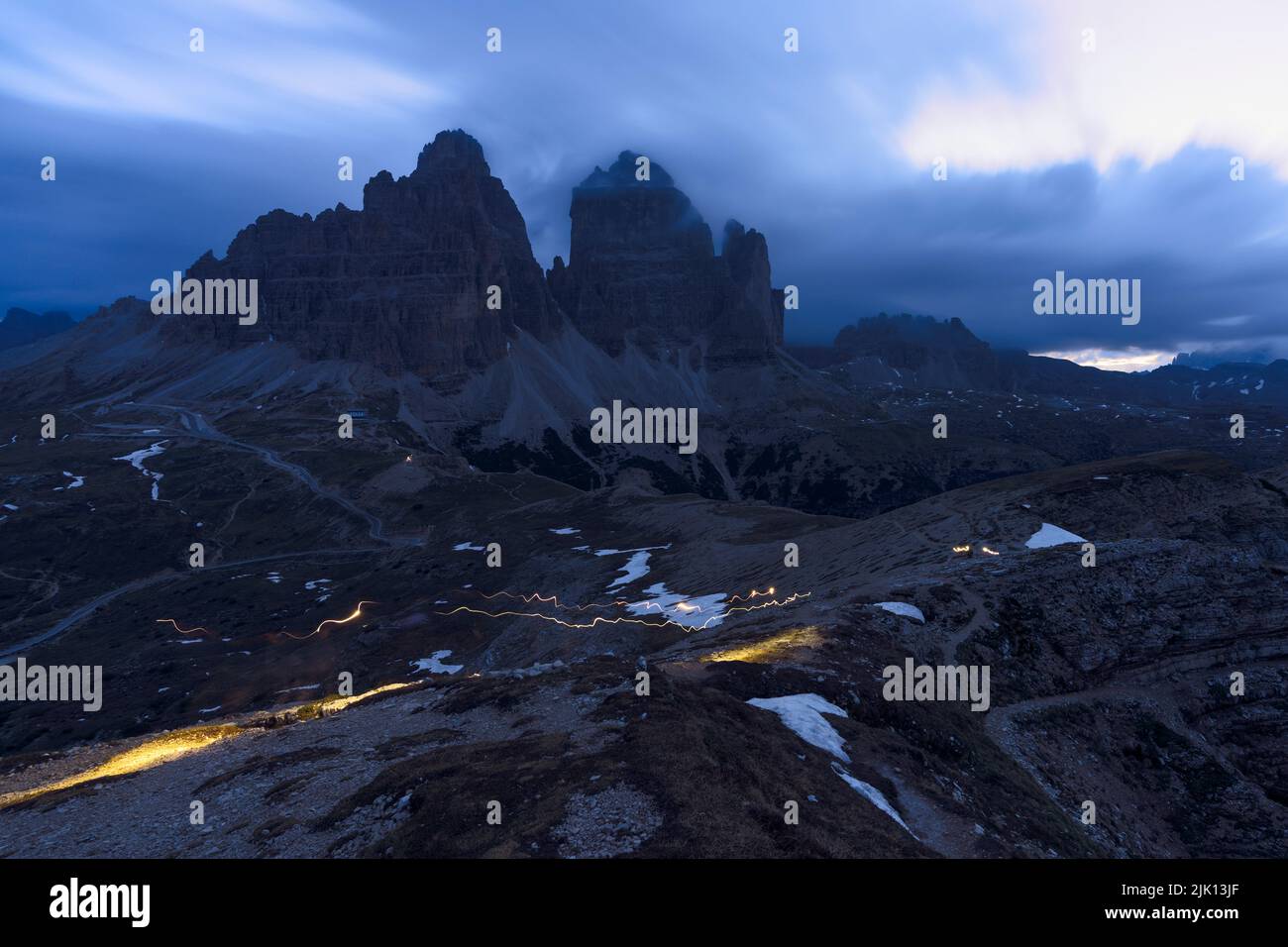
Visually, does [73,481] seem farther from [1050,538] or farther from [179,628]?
[1050,538]

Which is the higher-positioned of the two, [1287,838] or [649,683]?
[649,683]

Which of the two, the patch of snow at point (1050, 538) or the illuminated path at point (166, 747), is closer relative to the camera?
the illuminated path at point (166, 747)

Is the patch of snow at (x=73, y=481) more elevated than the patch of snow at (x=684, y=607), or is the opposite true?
the patch of snow at (x=73, y=481)

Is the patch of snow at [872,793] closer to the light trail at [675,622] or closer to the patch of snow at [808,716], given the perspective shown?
the patch of snow at [808,716]

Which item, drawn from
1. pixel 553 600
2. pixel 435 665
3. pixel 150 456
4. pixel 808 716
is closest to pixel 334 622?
pixel 435 665

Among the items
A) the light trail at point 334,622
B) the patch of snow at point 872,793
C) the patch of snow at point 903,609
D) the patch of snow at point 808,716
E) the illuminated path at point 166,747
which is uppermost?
the patch of snow at point 903,609

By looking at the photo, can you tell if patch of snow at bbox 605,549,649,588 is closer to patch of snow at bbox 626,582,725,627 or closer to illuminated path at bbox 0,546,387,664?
patch of snow at bbox 626,582,725,627

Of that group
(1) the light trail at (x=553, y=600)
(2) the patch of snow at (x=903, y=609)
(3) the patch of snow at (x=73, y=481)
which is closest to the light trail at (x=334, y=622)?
(1) the light trail at (x=553, y=600)

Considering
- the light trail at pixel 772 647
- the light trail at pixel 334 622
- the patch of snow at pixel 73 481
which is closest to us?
the light trail at pixel 772 647
